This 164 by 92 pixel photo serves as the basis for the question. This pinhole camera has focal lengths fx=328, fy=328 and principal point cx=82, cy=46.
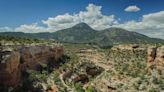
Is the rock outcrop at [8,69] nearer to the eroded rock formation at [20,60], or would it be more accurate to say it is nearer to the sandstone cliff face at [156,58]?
the eroded rock formation at [20,60]

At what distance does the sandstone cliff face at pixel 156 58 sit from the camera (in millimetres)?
100981

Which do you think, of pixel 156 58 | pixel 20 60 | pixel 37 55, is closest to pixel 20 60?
pixel 20 60

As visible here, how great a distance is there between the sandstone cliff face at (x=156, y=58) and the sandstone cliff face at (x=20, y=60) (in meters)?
34.9

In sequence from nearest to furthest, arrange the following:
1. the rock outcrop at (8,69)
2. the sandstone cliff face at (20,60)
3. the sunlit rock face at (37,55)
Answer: the rock outcrop at (8,69)
the sandstone cliff face at (20,60)
the sunlit rock face at (37,55)

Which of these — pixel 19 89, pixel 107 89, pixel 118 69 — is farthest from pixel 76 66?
pixel 19 89

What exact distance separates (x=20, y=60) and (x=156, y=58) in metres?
44.1

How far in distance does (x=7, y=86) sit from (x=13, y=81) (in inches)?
97.4

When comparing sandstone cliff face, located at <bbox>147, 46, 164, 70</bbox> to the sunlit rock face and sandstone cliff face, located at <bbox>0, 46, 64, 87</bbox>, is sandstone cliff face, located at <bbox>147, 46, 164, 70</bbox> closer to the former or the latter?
the sunlit rock face

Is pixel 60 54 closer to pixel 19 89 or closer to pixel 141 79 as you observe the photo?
pixel 141 79

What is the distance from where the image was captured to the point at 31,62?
312 feet

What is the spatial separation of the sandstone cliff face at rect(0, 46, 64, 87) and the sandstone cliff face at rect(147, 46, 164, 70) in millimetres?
34895

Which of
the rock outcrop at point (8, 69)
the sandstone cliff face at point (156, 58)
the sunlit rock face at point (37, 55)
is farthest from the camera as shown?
the sandstone cliff face at point (156, 58)

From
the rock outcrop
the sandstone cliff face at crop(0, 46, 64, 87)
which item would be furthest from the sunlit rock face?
the rock outcrop

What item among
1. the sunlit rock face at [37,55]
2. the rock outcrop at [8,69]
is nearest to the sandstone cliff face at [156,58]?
the sunlit rock face at [37,55]
